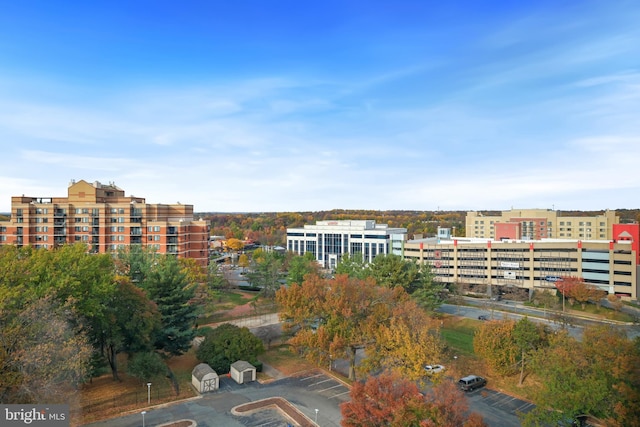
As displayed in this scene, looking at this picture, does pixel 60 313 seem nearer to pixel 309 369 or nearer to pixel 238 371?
pixel 238 371

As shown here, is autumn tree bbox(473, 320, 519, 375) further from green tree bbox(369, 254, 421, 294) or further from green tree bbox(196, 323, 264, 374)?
green tree bbox(369, 254, 421, 294)

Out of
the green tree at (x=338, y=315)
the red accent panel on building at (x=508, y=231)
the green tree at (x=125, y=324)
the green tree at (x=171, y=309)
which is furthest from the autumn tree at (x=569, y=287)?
the green tree at (x=125, y=324)

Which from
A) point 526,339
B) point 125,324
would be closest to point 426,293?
point 526,339

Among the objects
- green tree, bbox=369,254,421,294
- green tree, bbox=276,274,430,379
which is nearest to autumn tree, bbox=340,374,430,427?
green tree, bbox=276,274,430,379

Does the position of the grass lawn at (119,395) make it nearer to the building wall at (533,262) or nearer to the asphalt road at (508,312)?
the asphalt road at (508,312)

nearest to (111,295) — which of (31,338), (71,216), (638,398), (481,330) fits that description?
(31,338)

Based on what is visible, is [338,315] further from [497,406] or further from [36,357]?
[36,357]
